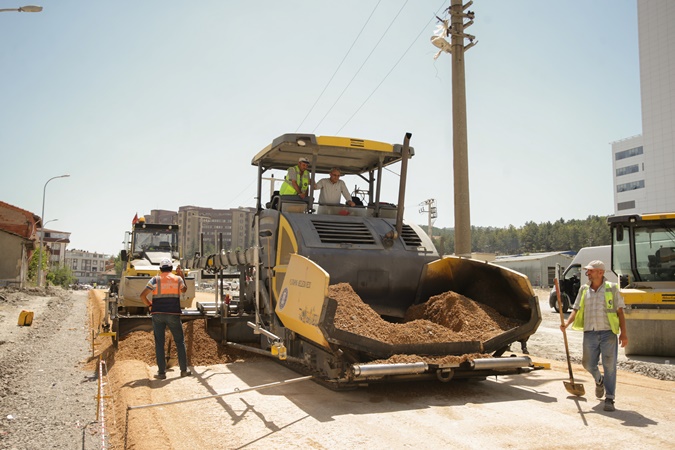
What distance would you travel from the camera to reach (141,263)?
49.0 ft

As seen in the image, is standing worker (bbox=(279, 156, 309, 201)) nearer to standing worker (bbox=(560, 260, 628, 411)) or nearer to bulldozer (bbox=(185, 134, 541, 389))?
bulldozer (bbox=(185, 134, 541, 389))

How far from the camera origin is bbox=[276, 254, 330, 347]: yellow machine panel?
18.5 ft

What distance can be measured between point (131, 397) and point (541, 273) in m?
48.7

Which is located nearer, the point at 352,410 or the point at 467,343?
the point at 352,410

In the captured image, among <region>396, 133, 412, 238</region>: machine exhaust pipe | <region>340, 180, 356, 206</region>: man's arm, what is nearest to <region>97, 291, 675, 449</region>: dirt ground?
<region>396, 133, 412, 238</region>: machine exhaust pipe

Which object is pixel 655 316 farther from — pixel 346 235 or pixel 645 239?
pixel 346 235

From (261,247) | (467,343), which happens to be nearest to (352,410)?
(467,343)

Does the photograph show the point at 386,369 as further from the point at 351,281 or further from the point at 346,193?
the point at 346,193

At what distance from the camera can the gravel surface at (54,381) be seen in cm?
551

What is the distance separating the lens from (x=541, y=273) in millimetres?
50219

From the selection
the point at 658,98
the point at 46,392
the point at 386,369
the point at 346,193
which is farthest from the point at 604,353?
the point at 658,98

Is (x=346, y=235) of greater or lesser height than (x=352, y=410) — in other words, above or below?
above

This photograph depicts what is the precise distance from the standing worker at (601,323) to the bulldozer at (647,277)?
434 centimetres

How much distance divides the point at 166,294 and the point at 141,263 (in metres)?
7.58
